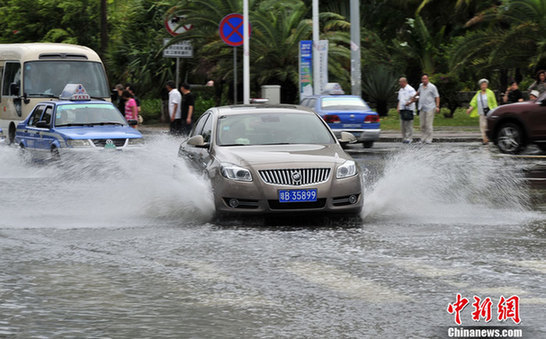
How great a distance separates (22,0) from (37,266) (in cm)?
4902

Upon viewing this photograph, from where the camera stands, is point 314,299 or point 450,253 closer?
point 314,299

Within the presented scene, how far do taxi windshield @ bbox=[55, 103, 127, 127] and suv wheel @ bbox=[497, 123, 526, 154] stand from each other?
8313 mm

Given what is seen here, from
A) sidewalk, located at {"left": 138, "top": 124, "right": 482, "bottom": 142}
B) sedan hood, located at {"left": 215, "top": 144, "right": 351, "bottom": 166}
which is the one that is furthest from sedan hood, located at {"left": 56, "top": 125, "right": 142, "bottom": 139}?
sidewalk, located at {"left": 138, "top": 124, "right": 482, "bottom": 142}

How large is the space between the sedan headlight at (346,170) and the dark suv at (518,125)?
39.3 feet

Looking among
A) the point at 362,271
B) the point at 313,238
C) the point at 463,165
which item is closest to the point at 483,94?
the point at 463,165

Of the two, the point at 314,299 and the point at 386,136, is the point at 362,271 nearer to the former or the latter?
the point at 314,299

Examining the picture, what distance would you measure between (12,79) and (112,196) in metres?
15.4

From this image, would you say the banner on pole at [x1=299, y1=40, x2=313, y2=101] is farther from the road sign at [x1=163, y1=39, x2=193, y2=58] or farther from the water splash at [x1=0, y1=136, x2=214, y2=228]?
the water splash at [x1=0, y1=136, x2=214, y2=228]

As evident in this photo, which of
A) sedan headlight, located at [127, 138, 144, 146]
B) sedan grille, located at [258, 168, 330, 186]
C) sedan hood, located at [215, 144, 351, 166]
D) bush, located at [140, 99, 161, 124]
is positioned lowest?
bush, located at [140, 99, 161, 124]

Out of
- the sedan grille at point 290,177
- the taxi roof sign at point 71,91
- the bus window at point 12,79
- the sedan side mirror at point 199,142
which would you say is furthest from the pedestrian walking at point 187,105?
the sedan grille at point 290,177

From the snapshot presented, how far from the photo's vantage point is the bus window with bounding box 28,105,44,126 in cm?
2266

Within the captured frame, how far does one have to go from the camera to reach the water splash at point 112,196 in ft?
42.5

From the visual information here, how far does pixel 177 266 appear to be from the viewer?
31.1 ft

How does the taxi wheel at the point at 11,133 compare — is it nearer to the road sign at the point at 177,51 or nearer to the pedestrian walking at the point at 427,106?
the road sign at the point at 177,51
